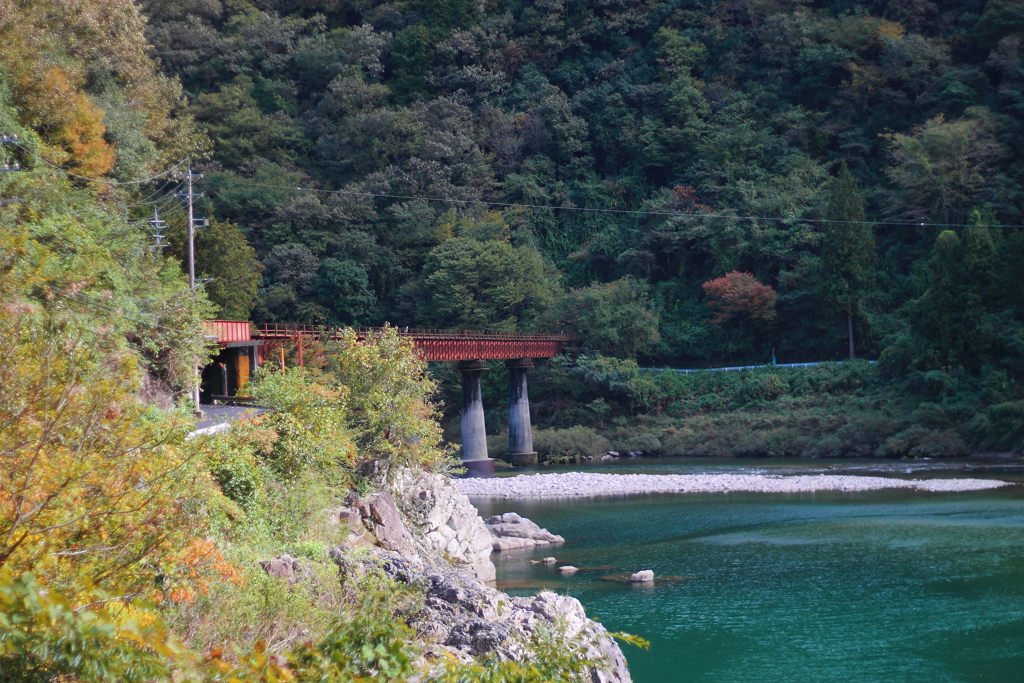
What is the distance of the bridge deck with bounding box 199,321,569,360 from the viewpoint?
31558mm

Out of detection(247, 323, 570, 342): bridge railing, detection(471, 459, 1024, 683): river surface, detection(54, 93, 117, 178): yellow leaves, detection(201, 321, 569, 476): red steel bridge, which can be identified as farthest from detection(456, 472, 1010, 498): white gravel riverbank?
detection(54, 93, 117, 178): yellow leaves

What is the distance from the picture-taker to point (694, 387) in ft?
173

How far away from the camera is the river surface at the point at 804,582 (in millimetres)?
15172

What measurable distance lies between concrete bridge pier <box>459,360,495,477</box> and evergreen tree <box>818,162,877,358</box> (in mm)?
19915

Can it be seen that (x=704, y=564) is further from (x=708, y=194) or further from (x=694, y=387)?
(x=708, y=194)

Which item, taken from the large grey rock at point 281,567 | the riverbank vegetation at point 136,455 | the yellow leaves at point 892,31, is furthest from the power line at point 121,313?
Answer: the yellow leaves at point 892,31

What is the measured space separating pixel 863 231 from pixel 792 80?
64.0ft

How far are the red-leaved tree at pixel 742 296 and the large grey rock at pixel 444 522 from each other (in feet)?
116

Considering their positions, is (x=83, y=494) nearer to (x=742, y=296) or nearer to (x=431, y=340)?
(x=431, y=340)

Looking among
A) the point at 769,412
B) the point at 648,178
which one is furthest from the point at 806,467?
the point at 648,178

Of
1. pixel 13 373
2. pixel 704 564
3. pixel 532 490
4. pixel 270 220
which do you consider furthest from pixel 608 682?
pixel 270 220

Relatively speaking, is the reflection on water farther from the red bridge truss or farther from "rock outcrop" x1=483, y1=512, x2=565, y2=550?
"rock outcrop" x1=483, y1=512, x2=565, y2=550

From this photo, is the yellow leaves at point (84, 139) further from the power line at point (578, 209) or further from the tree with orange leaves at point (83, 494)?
the power line at point (578, 209)

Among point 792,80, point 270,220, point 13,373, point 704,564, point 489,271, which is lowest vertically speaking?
point 704,564
